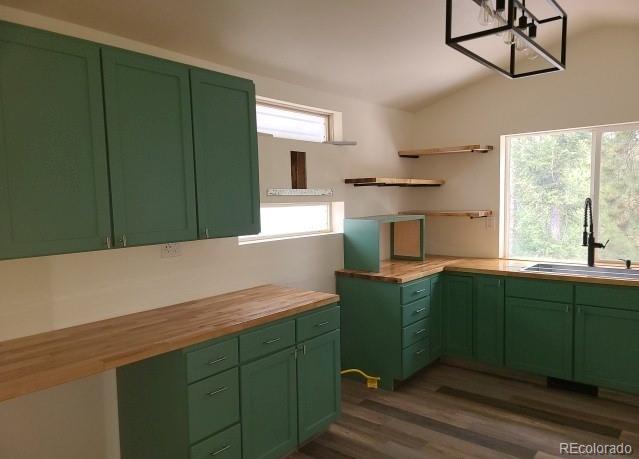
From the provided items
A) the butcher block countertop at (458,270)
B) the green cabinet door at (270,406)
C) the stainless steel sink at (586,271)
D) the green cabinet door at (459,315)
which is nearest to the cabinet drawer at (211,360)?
the green cabinet door at (270,406)

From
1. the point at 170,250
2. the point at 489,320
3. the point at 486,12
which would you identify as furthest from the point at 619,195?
the point at 170,250

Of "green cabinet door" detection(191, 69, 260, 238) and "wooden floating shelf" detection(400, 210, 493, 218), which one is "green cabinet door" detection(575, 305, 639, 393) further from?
"green cabinet door" detection(191, 69, 260, 238)

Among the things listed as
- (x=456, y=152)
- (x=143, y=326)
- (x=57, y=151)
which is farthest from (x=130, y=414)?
(x=456, y=152)

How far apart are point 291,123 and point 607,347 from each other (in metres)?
2.79

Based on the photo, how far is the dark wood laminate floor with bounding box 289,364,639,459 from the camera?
2697 mm

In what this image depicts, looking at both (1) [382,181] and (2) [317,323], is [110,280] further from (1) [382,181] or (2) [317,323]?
(1) [382,181]

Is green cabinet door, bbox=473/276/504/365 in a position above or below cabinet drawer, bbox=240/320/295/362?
below

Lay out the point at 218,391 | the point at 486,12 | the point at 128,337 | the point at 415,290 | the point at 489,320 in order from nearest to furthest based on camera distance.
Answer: the point at 486,12
the point at 128,337
the point at 218,391
the point at 415,290
the point at 489,320

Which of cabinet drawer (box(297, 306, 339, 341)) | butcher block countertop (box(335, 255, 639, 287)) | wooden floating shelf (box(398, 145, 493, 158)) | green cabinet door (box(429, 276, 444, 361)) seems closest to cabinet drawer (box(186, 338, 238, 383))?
cabinet drawer (box(297, 306, 339, 341))

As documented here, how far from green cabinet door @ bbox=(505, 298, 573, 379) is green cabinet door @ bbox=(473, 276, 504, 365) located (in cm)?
6

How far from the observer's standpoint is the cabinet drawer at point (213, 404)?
207cm

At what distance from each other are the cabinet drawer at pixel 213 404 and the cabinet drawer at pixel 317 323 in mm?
492

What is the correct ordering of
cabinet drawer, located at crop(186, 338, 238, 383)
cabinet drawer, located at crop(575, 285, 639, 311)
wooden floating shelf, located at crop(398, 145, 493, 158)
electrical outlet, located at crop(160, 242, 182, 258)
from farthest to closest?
wooden floating shelf, located at crop(398, 145, 493, 158) → cabinet drawer, located at crop(575, 285, 639, 311) → electrical outlet, located at crop(160, 242, 182, 258) → cabinet drawer, located at crop(186, 338, 238, 383)

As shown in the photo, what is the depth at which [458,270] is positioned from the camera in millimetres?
3785
